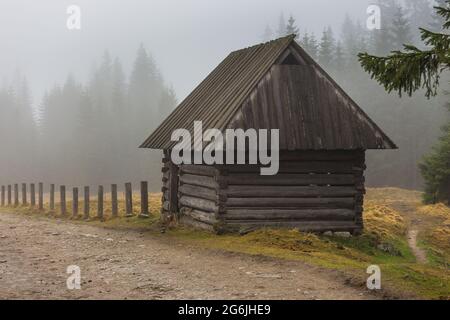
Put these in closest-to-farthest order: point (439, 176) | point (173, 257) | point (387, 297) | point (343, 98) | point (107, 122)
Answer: point (387, 297), point (173, 257), point (343, 98), point (439, 176), point (107, 122)

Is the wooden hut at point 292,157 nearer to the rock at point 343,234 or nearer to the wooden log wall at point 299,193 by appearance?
the wooden log wall at point 299,193

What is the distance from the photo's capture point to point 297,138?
54.7 ft

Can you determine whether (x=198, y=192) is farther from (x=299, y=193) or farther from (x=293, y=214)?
(x=299, y=193)

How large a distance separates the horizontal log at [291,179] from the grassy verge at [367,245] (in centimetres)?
174

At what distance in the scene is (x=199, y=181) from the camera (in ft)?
59.5

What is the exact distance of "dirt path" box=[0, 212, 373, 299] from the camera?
971 cm

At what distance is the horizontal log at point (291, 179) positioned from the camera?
1684 centimetres

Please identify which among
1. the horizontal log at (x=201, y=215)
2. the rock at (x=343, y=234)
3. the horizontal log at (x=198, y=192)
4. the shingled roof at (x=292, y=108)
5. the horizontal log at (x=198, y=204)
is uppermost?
the shingled roof at (x=292, y=108)

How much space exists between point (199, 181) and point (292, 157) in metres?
3.35

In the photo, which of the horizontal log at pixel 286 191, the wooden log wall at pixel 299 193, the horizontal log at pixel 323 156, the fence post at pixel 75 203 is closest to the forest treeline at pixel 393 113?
the fence post at pixel 75 203

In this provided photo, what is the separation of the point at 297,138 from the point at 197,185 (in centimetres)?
405

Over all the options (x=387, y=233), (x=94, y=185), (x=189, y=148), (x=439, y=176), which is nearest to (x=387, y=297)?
(x=189, y=148)

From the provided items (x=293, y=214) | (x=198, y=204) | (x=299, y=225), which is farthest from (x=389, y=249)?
(x=198, y=204)
